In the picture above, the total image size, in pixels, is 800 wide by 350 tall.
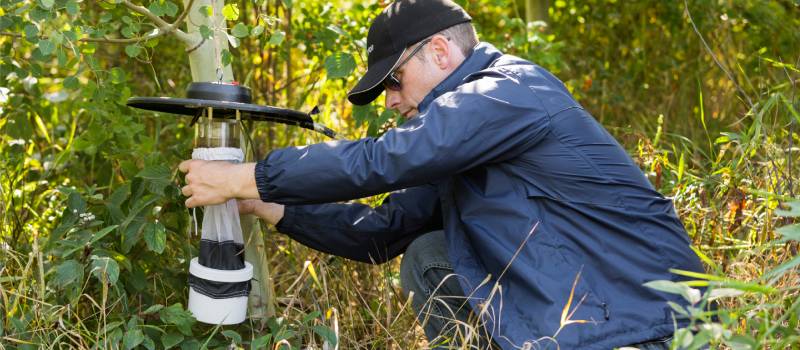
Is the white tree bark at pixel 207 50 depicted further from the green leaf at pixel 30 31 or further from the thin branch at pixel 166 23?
the green leaf at pixel 30 31

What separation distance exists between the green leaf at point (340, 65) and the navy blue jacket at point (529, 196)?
17.3 inches

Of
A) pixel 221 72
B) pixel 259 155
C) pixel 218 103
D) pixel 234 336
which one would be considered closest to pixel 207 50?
pixel 221 72

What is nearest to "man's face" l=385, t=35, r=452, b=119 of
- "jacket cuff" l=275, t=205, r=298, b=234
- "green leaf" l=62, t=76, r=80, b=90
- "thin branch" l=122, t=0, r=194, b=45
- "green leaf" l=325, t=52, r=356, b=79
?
"green leaf" l=325, t=52, r=356, b=79

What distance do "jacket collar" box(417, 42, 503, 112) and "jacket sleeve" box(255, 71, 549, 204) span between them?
0.18 metres

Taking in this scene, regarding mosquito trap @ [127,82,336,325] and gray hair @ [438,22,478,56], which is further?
gray hair @ [438,22,478,56]

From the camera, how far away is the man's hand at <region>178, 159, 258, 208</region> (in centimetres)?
237

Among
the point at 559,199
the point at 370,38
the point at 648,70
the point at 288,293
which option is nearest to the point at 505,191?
the point at 559,199

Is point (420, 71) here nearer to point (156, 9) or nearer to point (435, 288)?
point (435, 288)

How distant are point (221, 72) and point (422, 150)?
0.65 m

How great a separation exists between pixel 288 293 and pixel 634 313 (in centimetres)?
130

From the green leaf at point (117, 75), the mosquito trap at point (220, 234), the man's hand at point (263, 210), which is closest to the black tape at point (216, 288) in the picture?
the mosquito trap at point (220, 234)

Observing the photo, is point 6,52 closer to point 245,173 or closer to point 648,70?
point 245,173

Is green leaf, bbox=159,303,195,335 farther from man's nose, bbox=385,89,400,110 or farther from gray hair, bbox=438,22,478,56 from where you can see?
gray hair, bbox=438,22,478,56

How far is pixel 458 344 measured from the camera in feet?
8.58
